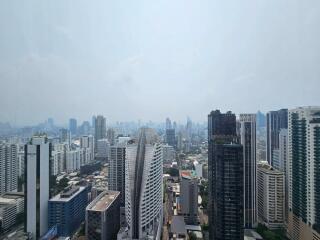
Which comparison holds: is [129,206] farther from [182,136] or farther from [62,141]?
[182,136]

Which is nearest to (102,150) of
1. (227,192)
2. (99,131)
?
(99,131)

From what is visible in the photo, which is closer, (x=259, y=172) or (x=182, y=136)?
(x=259, y=172)

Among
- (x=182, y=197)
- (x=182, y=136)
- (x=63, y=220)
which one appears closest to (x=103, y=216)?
(x=63, y=220)

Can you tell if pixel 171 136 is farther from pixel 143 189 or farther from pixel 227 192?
pixel 227 192

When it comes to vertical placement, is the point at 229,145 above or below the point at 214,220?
above

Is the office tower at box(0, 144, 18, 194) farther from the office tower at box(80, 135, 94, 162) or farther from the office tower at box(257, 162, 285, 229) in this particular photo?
the office tower at box(257, 162, 285, 229)
